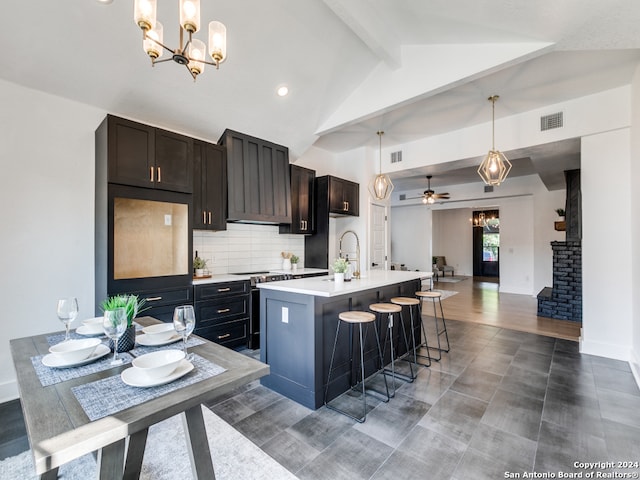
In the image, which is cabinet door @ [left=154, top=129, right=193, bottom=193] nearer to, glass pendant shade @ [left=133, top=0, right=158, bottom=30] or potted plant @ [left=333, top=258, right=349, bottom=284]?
glass pendant shade @ [left=133, top=0, right=158, bottom=30]

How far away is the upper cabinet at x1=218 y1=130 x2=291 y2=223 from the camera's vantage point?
12.7ft

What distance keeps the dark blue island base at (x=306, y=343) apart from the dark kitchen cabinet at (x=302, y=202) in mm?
2183

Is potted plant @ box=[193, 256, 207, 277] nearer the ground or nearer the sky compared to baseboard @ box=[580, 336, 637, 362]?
nearer the sky

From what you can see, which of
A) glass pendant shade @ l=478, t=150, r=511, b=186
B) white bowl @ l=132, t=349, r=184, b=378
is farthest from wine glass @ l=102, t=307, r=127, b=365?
glass pendant shade @ l=478, t=150, r=511, b=186

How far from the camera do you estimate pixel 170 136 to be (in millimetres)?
3197

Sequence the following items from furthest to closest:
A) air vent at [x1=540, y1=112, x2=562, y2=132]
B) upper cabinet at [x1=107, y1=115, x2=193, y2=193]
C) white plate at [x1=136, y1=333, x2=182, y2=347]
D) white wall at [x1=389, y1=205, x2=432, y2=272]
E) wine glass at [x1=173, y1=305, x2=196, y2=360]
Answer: white wall at [x1=389, y1=205, x2=432, y2=272], air vent at [x1=540, y1=112, x2=562, y2=132], upper cabinet at [x1=107, y1=115, x2=193, y2=193], white plate at [x1=136, y1=333, x2=182, y2=347], wine glass at [x1=173, y1=305, x2=196, y2=360]

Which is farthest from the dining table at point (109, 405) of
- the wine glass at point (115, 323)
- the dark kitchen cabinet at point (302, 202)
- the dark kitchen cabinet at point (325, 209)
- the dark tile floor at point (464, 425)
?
the dark kitchen cabinet at point (325, 209)

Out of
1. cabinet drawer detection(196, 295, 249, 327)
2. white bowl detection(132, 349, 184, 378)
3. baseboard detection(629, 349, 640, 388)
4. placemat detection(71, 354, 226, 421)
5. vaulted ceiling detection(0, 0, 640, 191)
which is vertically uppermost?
vaulted ceiling detection(0, 0, 640, 191)

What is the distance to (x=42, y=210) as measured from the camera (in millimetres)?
2777

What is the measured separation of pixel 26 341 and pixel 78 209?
1.87 m

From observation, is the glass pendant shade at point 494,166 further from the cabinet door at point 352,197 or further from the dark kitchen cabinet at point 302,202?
the dark kitchen cabinet at point 302,202

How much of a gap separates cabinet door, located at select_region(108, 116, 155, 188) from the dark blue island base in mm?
1670

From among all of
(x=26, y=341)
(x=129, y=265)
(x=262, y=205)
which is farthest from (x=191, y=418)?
(x=262, y=205)

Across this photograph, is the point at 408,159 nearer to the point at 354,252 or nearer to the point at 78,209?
the point at 354,252
